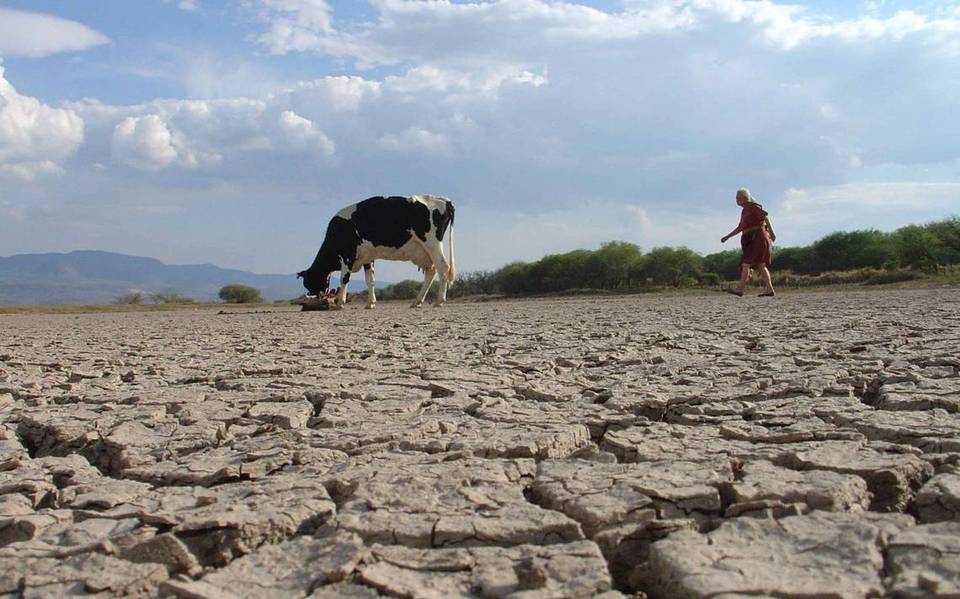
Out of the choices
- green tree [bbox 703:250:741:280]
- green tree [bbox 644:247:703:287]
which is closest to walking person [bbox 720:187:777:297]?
green tree [bbox 644:247:703:287]

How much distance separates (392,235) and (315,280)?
1.91 m

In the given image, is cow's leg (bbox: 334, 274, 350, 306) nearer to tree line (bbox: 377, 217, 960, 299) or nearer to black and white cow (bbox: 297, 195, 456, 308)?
black and white cow (bbox: 297, 195, 456, 308)

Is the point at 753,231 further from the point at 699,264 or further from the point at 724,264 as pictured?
the point at 724,264

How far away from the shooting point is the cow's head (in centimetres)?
1462

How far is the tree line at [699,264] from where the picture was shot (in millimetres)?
22516

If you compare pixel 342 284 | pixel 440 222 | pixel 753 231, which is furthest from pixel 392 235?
pixel 753 231

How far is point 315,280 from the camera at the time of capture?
14648 millimetres

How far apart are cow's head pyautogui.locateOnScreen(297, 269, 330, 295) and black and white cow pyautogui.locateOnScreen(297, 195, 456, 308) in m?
0.26

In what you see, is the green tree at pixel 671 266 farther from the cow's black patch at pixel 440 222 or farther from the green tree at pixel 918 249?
the cow's black patch at pixel 440 222

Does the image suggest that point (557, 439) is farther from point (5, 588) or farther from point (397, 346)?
point (397, 346)

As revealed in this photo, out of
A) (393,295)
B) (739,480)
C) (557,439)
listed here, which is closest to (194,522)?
(557,439)

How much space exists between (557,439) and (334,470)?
71 cm

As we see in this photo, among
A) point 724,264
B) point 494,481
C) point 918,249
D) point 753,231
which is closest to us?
point 494,481

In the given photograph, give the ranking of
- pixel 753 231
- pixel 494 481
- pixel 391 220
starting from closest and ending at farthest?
pixel 494 481 → pixel 753 231 → pixel 391 220
